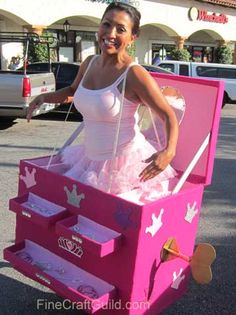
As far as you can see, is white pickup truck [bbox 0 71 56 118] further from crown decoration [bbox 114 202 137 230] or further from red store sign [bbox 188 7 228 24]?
red store sign [bbox 188 7 228 24]

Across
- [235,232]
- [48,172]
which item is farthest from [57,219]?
[235,232]

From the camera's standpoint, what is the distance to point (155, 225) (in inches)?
90.5

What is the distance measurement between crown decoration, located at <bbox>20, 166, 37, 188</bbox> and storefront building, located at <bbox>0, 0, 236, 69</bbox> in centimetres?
1391

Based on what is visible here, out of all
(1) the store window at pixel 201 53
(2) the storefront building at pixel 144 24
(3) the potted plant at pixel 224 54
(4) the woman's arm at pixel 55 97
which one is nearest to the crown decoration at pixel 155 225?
(4) the woman's arm at pixel 55 97

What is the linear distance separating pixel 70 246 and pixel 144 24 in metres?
20.3

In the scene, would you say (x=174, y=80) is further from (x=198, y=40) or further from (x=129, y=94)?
(x=198, y=40)

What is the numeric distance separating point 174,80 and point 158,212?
0.93 meters

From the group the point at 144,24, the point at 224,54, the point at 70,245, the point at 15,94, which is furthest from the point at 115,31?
the point at 224,54

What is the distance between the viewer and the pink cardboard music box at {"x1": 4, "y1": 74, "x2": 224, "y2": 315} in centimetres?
229

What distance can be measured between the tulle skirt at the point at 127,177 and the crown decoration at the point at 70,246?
1.05 feet

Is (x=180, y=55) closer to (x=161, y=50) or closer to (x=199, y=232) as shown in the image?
(x=161, y=50)

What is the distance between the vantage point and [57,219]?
2.50m

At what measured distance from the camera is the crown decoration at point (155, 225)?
2.26 metres

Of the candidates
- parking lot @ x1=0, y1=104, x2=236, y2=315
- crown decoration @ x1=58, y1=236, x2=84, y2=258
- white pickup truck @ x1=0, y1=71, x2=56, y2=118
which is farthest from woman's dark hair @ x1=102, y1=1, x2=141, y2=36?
white pickup truck @ x1=0, y1=71, x2=56, y2=118
